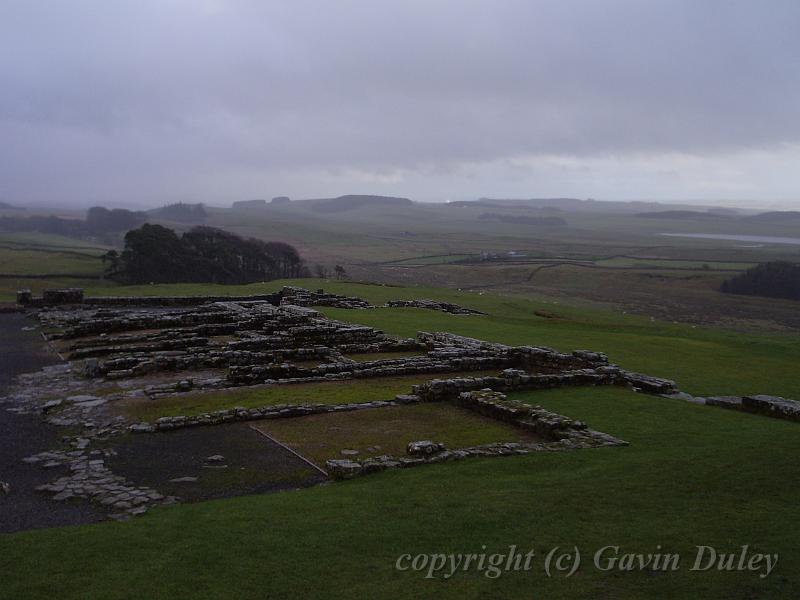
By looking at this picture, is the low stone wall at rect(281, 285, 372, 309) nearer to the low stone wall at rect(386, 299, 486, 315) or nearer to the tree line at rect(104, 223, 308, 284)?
the low stone wall at rect(386, 299, 486, 315)

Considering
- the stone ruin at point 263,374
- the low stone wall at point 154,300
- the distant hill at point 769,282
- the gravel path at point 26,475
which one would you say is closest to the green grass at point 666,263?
the distant hill at point 769,282

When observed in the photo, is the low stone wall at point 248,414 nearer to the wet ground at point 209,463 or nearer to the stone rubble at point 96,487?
the wet ground at point 209,463

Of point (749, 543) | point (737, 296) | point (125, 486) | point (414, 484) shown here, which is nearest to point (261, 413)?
point (125, 486)

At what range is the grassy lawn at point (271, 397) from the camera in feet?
58.7

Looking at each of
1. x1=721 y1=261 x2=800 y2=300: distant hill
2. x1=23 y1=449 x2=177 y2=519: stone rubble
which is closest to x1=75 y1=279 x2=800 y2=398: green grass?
x1=23 y1=449 x2=177 y2=519: stone rubble

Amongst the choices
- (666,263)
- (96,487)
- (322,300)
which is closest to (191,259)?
(322,300)

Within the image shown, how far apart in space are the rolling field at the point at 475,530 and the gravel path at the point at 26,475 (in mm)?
944

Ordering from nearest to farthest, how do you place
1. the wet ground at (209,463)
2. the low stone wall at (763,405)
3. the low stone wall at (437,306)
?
1. the wet ground at (209,463)
2. the low stone wall at (763,405)
3. the low stone wall at (437,306)

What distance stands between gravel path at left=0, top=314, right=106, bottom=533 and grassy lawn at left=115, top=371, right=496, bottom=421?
7.64 ft

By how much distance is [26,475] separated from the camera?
1300cm

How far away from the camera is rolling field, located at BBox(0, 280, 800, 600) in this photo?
8.01m

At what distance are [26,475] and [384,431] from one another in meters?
7.80

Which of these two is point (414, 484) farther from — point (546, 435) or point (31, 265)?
point (31, 265)

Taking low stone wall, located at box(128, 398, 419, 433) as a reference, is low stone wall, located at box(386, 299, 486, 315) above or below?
above
